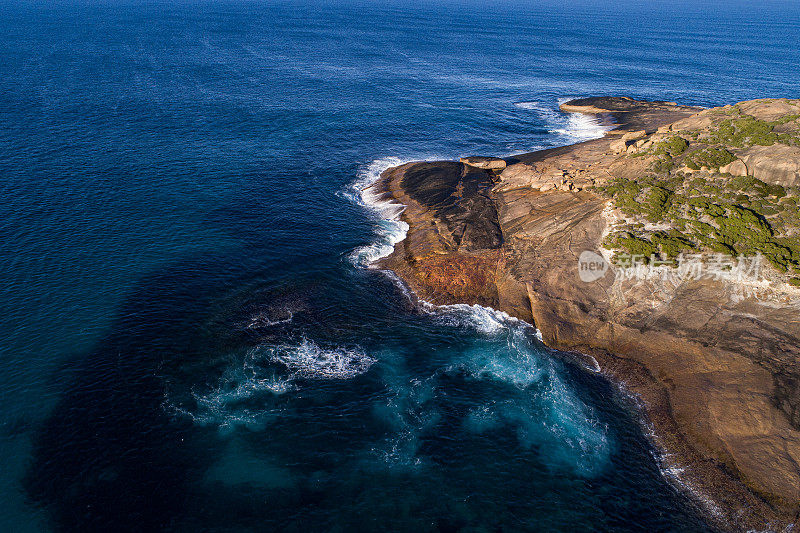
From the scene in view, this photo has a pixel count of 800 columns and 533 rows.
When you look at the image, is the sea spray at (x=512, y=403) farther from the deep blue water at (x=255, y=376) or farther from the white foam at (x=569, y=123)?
the white foam at (x=569, y=123)

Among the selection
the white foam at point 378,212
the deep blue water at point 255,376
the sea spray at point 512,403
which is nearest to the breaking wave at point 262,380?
the deep blue water at point 255,376

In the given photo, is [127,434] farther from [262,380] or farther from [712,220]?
[712,220]

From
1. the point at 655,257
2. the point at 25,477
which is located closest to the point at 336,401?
the point at 25,477

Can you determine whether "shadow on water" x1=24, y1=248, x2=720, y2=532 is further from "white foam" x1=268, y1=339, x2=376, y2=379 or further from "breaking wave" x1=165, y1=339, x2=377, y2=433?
"white foam" x1=268, y1=339, x2=376, y2=379

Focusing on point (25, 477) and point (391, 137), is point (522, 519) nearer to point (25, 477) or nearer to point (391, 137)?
point (25, 477)

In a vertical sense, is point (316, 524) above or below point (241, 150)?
below

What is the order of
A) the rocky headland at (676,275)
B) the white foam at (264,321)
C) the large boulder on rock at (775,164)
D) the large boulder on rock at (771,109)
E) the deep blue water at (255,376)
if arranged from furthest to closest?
the large boulder on rock at (771,109) < the large boulder on rock at (775,164) < the white foam at (264,321) < the rocky headland at (676,275) < the deep blue water at (255,376)
